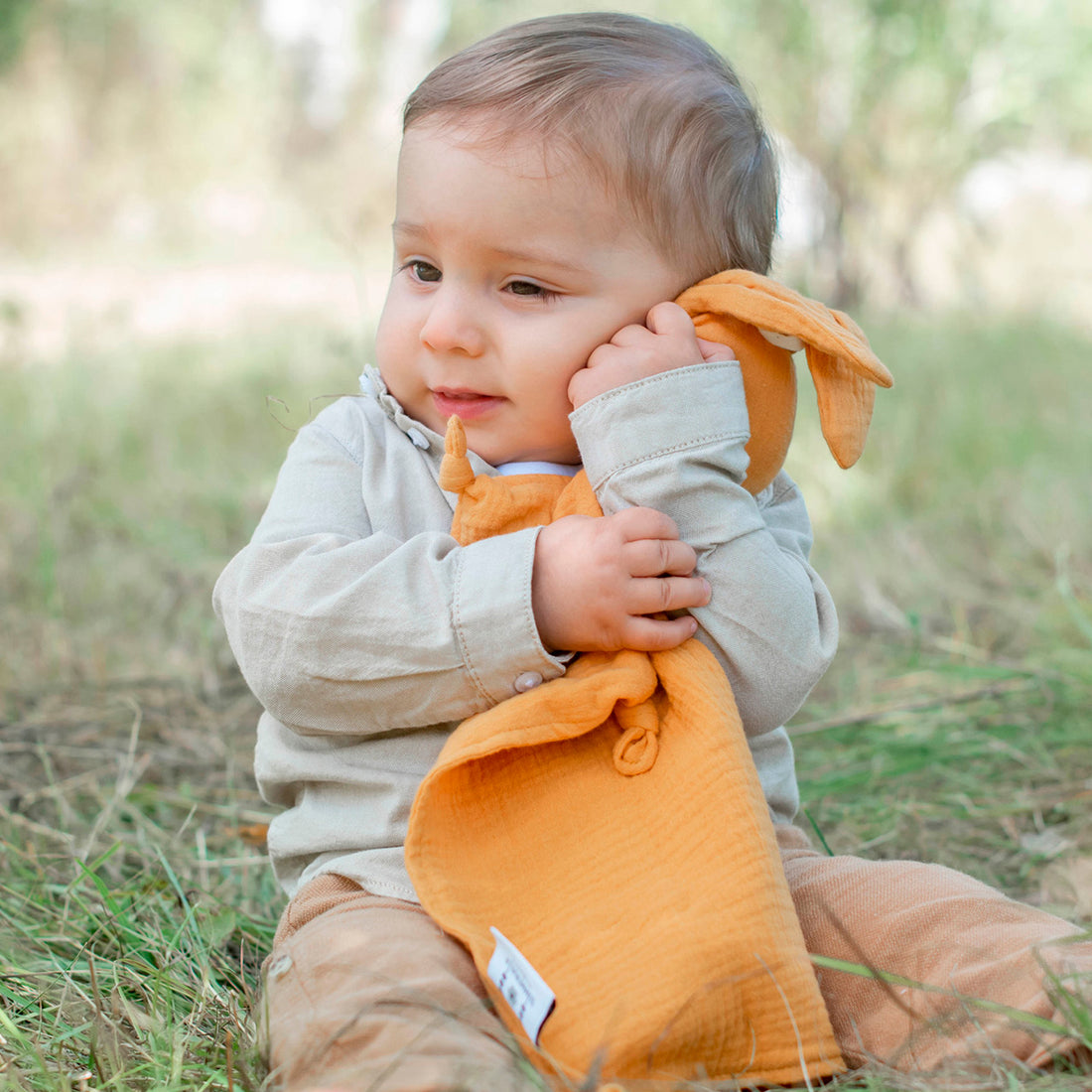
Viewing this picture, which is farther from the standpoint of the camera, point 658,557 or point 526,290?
point 526,290

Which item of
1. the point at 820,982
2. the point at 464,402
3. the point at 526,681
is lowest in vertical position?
the point at 820,982

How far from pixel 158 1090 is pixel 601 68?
3.85 ft

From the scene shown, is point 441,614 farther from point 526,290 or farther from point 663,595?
point 526,290

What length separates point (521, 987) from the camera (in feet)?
3.84

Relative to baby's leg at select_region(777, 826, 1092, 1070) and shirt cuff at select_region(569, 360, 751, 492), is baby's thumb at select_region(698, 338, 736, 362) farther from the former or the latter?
baby's leg at select_region(777, 826, 1092, 1070)

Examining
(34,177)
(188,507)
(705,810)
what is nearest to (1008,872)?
(705,810)

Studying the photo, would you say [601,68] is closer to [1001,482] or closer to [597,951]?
[597,951]

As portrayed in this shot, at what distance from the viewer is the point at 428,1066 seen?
1.01 metres

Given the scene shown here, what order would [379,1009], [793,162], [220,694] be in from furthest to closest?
[793,162], [220,694], [379,1009]

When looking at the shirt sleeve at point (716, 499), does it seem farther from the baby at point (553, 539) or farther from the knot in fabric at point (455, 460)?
the knot in fabric at point (455, 460)

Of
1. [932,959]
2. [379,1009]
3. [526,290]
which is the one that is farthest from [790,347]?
[379,1009]

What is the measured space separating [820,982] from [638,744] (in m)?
0.35

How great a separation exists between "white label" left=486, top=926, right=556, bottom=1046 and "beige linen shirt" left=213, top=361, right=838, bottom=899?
0.17 meters

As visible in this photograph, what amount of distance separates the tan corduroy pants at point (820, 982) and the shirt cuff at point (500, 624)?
0.91ft
